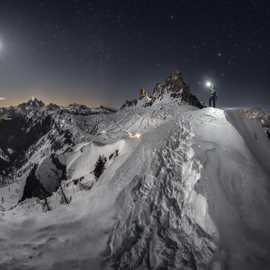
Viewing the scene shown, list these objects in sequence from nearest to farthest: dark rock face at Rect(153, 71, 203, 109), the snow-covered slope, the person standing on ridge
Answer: the snow-covered slope
the person standing on ridge
dark rock face at Rect(153, 71, 203, 109)

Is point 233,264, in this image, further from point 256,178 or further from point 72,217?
point 72,217

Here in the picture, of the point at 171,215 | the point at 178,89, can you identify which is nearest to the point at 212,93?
the point at 171,215

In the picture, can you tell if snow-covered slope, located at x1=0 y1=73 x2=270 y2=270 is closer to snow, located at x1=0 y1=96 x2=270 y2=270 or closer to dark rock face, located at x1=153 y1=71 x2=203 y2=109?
snow, located at x1=0 y1=96 x2=270 y2=270

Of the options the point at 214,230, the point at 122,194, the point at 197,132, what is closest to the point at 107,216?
the point at 122,194

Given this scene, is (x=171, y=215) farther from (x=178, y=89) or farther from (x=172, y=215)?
(x=178, y=89)

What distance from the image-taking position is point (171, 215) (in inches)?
521

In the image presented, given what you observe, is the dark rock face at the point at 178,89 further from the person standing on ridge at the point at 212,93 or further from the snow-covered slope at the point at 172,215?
the snow-covered slope at the point at 172,215

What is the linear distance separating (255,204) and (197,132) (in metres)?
6.94

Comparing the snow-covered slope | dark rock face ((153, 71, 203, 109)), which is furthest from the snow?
dark rock face ((153, 71, 203, 109))

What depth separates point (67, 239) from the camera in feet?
44.9

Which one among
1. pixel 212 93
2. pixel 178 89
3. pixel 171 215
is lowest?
pixel 171 215

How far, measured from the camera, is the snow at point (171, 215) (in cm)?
1131

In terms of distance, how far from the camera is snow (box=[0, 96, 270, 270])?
1131cm

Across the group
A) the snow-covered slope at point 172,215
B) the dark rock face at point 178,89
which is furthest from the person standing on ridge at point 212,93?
the dark rock face at point 178,89
